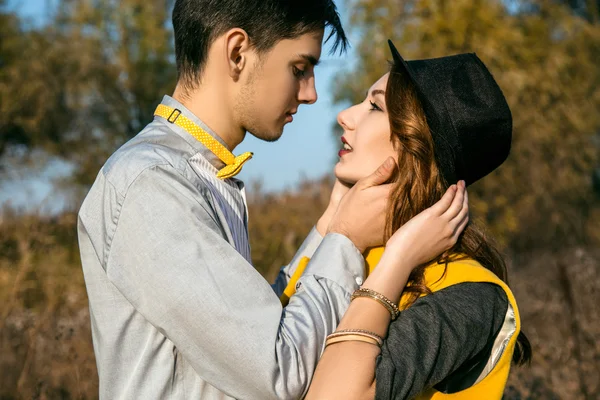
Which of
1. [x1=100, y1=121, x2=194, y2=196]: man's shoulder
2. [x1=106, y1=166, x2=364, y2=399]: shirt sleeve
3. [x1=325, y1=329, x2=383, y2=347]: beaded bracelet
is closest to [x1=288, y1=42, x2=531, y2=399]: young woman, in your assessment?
[x1=325, y1=329, x2=383, y2=347]: beaded bracelet

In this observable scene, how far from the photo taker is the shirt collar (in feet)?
6.91

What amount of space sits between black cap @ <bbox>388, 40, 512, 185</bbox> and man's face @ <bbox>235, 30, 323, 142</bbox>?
0.27 meters

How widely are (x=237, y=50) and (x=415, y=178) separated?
673 millimetres

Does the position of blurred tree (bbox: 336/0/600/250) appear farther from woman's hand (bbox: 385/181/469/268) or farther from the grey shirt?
the grey shirt

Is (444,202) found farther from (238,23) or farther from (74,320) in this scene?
(74,320)

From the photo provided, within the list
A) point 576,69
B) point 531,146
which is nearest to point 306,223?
point 531,146

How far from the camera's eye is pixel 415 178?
7.66 feet

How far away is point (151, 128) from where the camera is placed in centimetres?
214

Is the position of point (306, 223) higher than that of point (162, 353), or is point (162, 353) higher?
point (162, 353)

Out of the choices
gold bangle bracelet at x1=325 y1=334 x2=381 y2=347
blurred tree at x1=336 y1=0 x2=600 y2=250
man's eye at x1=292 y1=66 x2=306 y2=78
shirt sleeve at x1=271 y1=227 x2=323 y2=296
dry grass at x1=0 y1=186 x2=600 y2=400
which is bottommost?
blurred tree at x1=336 y1=0 x2=600 y2=250

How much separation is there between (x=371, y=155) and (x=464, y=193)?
36cm

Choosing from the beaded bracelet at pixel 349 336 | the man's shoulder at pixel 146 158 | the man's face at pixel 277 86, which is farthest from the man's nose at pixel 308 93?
the beaded bracelet at pixel 349 336

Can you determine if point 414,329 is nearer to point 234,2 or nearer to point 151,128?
point 151,128

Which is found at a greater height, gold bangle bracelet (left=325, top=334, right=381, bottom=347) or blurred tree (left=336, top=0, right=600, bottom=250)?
gold bangle bracelet (left=325, top=334, right=381, bottom=347)
